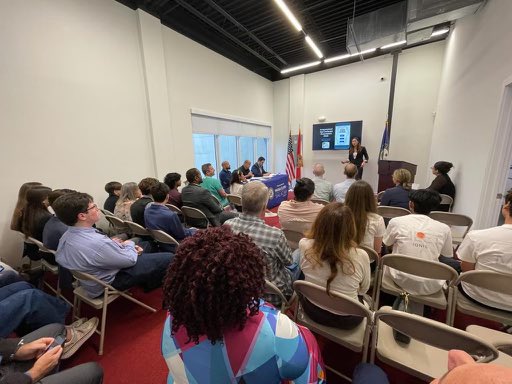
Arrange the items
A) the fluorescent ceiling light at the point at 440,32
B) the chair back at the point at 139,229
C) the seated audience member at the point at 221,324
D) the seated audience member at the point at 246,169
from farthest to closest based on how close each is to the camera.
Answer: the seated audience member at the point at 246,169 < the fluorescent ceiling light at the point at 440,32 < the chair back at the point at 139,229 < the seated audience member at the point at 221,324

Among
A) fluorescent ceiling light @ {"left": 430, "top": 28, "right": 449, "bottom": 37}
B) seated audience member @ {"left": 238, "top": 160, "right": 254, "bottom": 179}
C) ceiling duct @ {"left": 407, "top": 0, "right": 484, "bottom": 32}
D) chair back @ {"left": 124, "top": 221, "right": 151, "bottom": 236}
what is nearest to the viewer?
chair back @ {"left": 124, "top": 221, "right": 151, "bottom": 236}

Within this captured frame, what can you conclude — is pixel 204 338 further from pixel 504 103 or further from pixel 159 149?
pixel 159 149

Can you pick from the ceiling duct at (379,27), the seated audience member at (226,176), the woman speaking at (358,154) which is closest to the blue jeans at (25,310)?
the seated audience member at (226,176)

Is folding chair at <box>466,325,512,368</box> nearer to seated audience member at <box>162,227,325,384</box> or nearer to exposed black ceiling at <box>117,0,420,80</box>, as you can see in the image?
seated audience member at <box>162,227,325,384</box>

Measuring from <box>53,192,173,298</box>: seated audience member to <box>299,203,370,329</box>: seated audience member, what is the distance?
142 centimetres

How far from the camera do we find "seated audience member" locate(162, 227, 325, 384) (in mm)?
618

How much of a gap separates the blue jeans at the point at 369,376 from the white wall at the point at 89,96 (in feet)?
13.3

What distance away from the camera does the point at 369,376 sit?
91cm

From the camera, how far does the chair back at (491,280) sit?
1203mm

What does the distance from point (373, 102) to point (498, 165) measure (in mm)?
4588

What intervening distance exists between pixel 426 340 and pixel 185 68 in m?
5.66

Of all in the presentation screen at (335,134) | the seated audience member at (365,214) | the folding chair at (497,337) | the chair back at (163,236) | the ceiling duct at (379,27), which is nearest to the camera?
the folding chair at (497,337)

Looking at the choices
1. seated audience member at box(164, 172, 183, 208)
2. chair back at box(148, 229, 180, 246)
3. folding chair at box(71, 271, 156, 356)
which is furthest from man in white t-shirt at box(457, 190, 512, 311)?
seated audience member at box(164, 172, 183, 208)

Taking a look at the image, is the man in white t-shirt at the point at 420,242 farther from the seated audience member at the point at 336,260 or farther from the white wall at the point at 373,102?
the white wall at the point at 373,102
